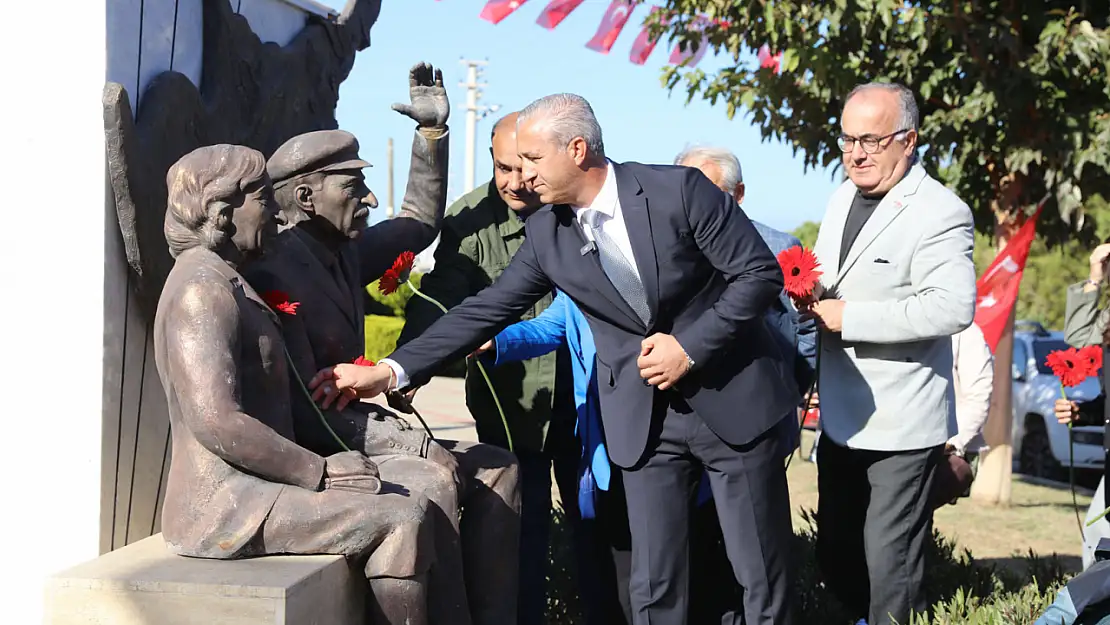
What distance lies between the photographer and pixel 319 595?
3027 millimetres

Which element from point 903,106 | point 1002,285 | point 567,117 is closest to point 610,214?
point 567,117

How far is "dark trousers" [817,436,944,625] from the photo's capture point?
3979mm

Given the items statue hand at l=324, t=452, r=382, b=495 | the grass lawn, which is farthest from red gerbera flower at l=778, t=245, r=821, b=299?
the grass lawn

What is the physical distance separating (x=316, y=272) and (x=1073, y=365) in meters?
2.81

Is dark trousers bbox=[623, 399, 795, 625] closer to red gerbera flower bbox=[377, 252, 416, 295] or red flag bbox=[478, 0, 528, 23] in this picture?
red gerbera flower bbox=[377, 252, 416, 295]

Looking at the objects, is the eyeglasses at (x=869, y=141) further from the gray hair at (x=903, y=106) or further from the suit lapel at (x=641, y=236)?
the suit lapel at (x=641, y=236)

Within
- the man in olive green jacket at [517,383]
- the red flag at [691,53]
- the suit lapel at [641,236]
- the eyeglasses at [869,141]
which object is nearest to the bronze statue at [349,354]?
the man in olive green jacket at [517,383]

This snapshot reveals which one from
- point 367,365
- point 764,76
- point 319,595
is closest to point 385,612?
point 319,595

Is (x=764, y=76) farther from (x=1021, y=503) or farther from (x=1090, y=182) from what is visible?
(x=1021, y=503)

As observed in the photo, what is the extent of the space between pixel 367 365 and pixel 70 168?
3.47 ft

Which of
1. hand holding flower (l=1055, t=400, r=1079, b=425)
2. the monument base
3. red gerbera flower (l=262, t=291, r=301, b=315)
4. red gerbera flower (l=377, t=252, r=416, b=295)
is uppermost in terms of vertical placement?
red gerbera flower (l=377, t=252, r=416, b=295)

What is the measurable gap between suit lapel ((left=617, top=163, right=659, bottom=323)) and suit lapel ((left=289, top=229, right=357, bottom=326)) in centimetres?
93

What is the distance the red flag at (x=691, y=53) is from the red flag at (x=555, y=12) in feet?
2.68

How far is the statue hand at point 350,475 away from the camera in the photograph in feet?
10.4
